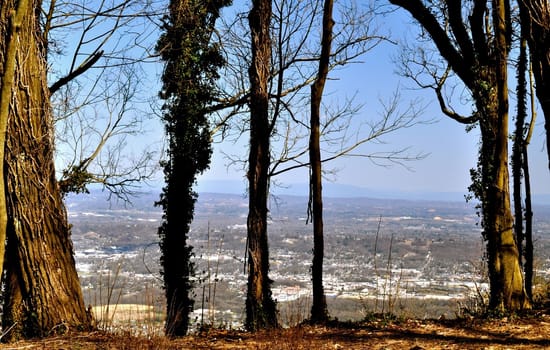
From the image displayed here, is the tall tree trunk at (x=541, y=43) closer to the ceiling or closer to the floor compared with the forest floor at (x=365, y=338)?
closer to the ceiling

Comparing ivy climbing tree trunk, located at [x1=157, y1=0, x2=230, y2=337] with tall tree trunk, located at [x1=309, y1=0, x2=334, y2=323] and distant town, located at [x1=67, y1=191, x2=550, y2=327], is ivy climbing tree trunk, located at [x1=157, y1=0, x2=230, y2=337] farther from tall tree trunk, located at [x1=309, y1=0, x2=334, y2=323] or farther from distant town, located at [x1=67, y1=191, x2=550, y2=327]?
tall tree trunk, located at [x1=309, y1=0, x2=334, y2=323]

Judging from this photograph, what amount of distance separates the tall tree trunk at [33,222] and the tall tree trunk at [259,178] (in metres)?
2.48

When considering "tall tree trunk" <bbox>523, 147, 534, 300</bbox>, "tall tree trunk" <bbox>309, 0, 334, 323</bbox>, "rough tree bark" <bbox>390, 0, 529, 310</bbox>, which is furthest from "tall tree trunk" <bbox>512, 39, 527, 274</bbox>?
"tall tree trunk" <bbox>309, 0, 334, 323</bbox>

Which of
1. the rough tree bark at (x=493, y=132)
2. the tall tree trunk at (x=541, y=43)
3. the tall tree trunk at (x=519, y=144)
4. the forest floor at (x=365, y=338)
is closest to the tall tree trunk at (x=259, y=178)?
the forest floor at (x=365, y=338)

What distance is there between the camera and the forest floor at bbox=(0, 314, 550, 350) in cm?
468

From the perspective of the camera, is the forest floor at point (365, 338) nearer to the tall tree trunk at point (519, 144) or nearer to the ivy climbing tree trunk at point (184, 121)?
the tall tree trunk at point (519, 144)

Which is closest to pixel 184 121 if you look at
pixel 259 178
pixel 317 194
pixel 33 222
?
pixel 259 178

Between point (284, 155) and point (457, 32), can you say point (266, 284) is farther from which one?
point (457, 32)

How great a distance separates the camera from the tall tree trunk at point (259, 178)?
7.36 m

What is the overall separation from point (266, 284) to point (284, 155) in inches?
142

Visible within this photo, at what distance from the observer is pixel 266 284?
7.53m

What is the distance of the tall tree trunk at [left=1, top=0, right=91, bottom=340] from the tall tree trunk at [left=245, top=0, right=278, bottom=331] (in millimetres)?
2476

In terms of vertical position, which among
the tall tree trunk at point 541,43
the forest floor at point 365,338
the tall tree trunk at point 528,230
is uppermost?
the tall tree trunk at point 541,43

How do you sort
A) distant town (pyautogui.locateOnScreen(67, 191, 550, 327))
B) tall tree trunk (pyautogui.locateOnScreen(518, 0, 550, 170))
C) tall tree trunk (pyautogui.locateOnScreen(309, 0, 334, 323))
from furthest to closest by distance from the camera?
tall tree trunk (pyautogui.locateOnScreen(309, 0, 334, 323))
tall tree trunk (pyautogui.locateOnScreen(518, 0, 550, 170))
distant town (pyautogui.locateOnScreen(67, 191, 550, 327))
